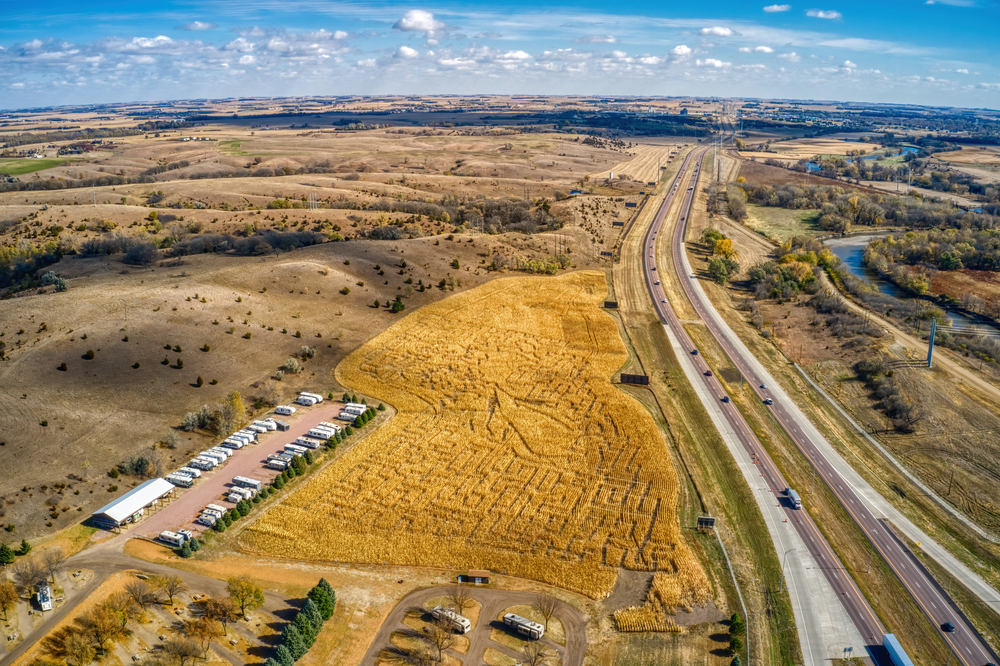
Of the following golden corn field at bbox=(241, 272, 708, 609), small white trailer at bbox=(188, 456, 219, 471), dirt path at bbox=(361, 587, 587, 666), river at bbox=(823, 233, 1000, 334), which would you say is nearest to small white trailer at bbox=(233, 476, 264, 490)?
golden corn field at bbox=(241, 272, 708, 609)

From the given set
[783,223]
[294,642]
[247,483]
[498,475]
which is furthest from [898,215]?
[294,642]

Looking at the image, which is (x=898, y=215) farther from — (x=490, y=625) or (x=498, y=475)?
(x=490, y=625)

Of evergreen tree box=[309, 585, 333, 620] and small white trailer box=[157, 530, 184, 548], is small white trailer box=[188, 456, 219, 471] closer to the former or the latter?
small white trailer box=[157, 530, 184, 548]

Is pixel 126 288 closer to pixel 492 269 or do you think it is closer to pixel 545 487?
pixel 492 269

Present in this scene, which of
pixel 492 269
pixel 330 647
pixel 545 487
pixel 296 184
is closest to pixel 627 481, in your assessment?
pixel 545 487

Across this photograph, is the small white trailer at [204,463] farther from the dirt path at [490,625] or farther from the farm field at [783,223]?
the farm field at [783,223]

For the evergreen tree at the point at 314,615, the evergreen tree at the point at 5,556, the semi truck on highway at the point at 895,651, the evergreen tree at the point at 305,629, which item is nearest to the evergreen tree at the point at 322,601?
the evergreen tree at the point at 314,615

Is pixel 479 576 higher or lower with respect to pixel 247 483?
lower
